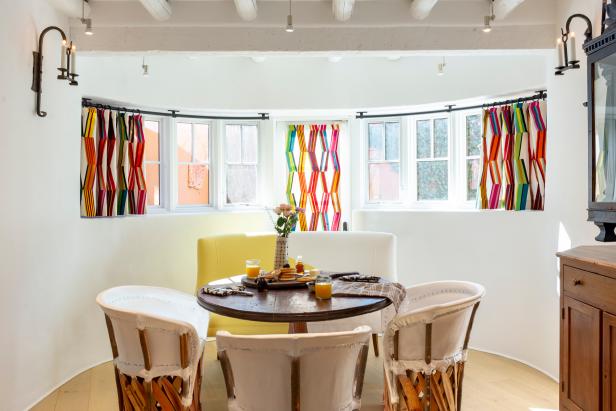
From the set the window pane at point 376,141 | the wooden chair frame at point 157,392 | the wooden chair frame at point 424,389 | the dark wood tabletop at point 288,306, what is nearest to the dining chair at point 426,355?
the wooden chair frame at point 424,389

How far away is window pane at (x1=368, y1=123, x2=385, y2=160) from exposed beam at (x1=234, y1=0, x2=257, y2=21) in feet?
6.42

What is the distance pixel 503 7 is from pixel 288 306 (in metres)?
2.37

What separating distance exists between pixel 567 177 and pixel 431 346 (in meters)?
1.66

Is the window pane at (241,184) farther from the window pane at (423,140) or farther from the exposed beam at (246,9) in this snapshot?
the exposed beam at (246,9)

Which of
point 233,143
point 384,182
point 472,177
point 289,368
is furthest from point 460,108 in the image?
point 289,368

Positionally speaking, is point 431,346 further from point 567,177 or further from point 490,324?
point 490,324

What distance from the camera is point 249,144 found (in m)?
4.84

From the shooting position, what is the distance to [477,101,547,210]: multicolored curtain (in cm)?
363

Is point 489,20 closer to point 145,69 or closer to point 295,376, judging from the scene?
point 295,376

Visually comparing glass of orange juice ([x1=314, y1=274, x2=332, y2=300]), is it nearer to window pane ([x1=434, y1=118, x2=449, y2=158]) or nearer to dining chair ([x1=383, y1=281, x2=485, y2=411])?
dining chair ([x1=383, y1=281, x2=485, y2=411])

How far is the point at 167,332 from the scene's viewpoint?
1.97 m

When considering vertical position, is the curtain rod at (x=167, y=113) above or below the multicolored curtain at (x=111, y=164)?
above

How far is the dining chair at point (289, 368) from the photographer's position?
1592 millimetres

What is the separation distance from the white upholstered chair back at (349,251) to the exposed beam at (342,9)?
1.71 m
